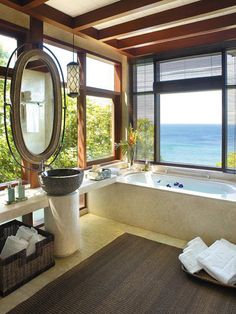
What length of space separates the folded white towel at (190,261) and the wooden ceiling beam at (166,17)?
2.63m

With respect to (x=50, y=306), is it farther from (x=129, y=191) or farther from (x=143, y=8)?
(x=143, y=8)

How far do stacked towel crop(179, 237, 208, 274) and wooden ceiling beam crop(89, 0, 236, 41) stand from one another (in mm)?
2565

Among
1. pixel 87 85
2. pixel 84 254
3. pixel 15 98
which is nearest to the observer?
pixel 15 98

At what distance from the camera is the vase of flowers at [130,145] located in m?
4.49

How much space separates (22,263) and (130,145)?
2.78 metres

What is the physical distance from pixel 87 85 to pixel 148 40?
1.18m

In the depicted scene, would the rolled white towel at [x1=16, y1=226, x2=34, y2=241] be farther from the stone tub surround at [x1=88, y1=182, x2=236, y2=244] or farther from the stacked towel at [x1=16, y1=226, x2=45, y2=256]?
the stone tub surround at [x1=88, y1=182, x2=236, y2=244]

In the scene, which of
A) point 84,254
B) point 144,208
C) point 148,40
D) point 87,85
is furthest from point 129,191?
point 148,40

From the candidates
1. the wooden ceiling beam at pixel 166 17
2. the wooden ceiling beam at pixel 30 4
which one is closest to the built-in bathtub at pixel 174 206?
the wooden ceiling beam at pixel 166 17

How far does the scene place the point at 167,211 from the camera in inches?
125

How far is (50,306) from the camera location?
6.45 ft

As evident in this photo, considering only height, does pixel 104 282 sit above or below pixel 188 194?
below

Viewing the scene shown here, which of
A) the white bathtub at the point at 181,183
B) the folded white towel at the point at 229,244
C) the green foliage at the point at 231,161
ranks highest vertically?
the green foliage at the point at 231,161

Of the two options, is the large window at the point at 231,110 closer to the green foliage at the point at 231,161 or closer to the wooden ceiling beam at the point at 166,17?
the green foliage at the point at 231,161
